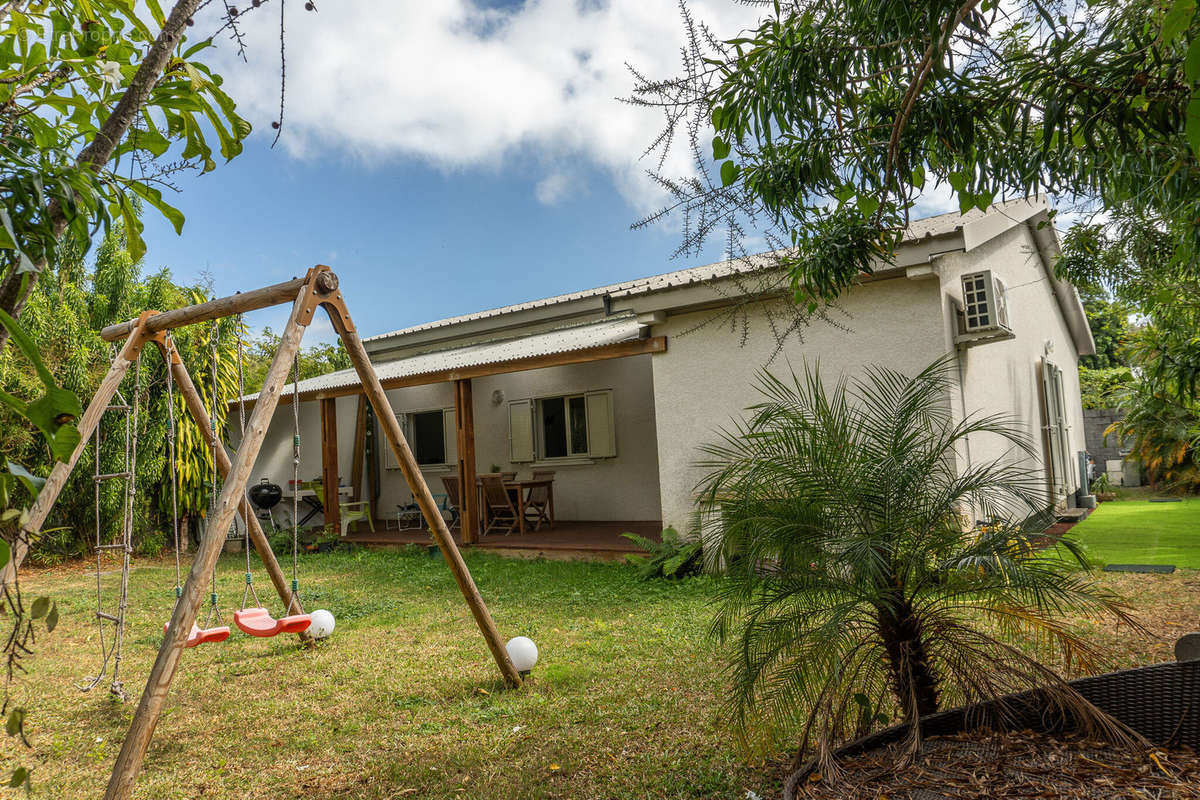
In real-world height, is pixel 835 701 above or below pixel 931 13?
below

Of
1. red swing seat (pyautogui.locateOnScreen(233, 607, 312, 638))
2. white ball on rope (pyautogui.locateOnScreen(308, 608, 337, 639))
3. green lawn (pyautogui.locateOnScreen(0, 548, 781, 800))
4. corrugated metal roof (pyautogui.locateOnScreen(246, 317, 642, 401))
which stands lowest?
green lawn (pyautogui.locateOnScreen(0, 548, 781, 800))

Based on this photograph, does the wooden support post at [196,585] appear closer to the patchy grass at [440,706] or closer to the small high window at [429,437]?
the patchy grass at [440,706]

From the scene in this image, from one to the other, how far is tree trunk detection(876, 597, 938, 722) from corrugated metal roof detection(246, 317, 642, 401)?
20.7ft

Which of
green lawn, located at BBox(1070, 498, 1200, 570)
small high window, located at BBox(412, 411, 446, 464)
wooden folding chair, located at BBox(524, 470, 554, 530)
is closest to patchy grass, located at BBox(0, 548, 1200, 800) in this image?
green lawn, located at BBox(1070, 498, 1200, 570)

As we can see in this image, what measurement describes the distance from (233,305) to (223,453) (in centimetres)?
154

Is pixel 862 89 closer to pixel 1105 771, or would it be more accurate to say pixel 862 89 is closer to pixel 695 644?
pixel 1105 771

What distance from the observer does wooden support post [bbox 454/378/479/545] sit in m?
10.6

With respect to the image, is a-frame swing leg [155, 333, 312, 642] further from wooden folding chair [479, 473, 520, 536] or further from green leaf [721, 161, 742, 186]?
wooden folding chair [479, 473, 520, 536]

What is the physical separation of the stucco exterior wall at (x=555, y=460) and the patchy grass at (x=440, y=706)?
4232 mm

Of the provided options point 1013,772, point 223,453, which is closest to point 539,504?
point 223,453

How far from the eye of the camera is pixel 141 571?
11148mm

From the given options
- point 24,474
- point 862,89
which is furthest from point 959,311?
point 24,474

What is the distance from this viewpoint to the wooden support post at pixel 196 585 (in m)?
2.92

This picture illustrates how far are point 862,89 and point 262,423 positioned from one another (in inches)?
142
